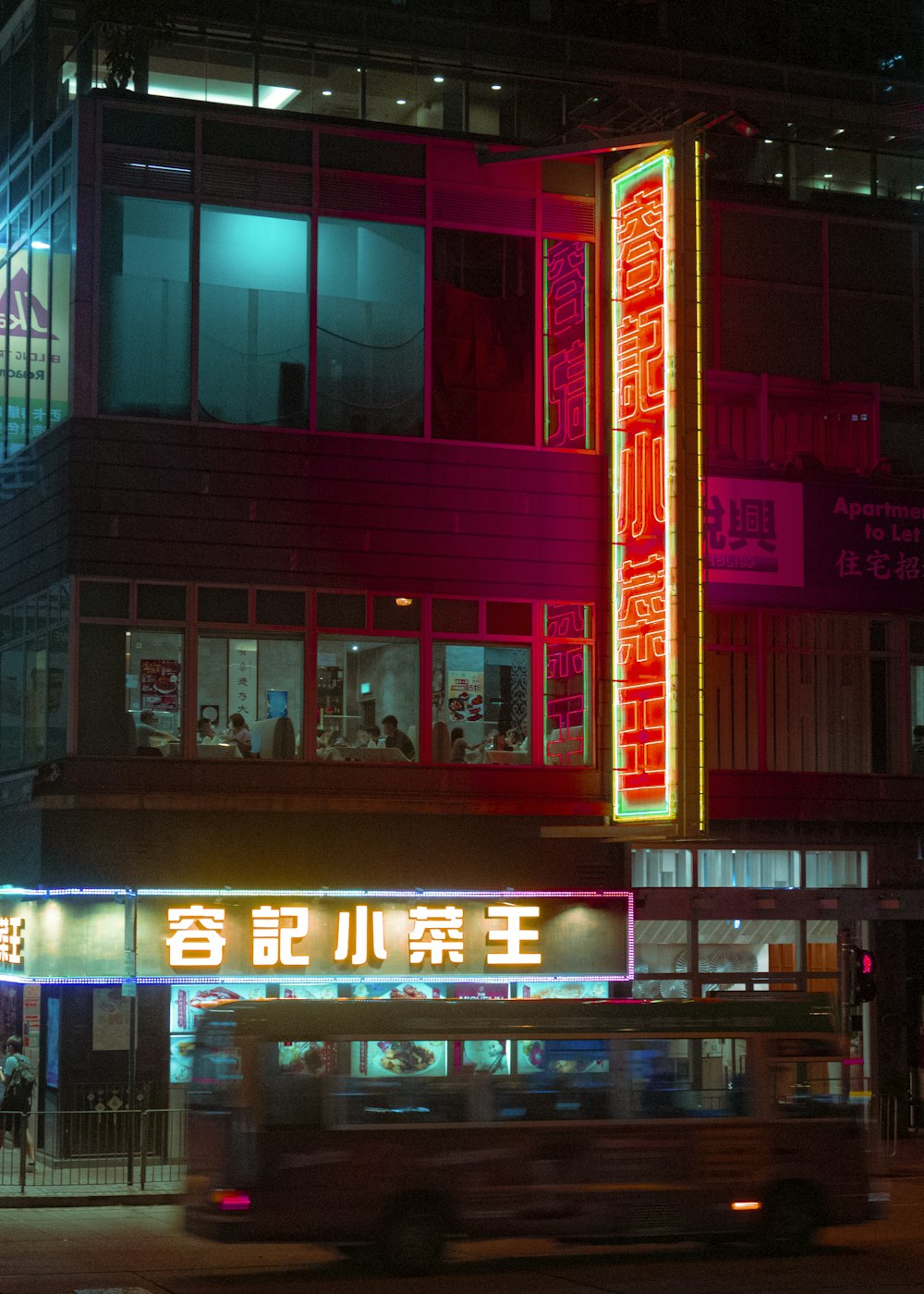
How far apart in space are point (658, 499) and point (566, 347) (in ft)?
11.8

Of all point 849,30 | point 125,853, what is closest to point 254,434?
point 125,853

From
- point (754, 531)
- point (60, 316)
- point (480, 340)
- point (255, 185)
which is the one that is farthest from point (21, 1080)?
point (754, 531)

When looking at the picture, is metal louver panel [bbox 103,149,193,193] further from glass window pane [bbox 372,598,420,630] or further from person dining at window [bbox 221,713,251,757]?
person dining at window [bbox 221,713,251,757]

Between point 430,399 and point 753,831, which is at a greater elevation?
point 430,399

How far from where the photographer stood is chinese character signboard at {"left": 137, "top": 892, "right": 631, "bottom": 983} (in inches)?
1048

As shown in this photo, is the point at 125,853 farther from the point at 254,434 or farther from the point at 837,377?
the point at 837,377

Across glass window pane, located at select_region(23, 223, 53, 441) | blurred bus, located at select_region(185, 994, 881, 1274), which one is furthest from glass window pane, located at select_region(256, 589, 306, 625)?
blurred bus, located at select_region(185, 994, 881, 1274)

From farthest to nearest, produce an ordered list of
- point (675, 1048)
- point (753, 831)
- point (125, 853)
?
point (753, 831)
point (125, 853)
point (675, 1048)

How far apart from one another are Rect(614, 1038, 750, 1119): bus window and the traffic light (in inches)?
367

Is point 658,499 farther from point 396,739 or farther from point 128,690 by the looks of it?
point 128,690

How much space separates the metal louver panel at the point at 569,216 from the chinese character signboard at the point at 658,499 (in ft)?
3.29

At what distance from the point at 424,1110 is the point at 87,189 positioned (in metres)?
15.6

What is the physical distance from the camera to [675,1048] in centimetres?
1861

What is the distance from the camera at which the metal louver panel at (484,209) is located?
28.7 meters
